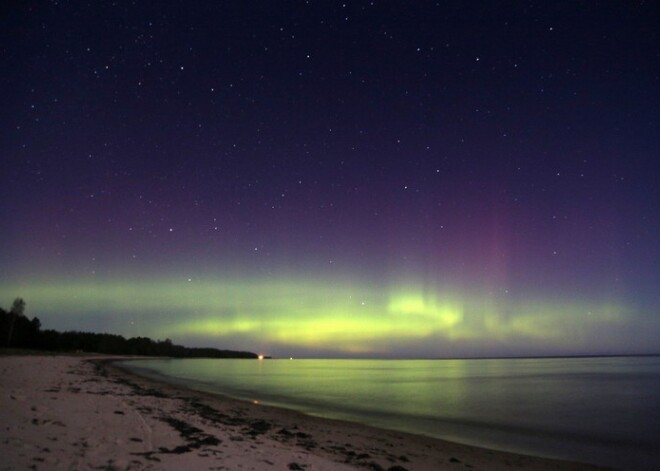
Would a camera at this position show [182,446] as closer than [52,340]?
Yes

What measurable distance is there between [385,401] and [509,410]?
861cm

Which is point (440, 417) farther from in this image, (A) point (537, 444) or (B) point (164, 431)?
(B) point (164, 431)

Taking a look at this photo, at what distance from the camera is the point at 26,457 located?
5.91m

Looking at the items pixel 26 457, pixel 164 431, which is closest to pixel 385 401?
pixel 164 431

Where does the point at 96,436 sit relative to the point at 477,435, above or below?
above

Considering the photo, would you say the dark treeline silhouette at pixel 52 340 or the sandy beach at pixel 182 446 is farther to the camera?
the dark treeline silhouette at pixel 52 340

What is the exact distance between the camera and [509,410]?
2688 centimetres

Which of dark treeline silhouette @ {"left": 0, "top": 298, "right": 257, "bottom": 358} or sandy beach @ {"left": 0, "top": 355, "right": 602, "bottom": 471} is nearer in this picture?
sandy beach @ {"left": 0, "top": 355, "right": 602, "bottom": 471}

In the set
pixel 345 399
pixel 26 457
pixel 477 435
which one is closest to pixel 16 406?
pixel 26 457

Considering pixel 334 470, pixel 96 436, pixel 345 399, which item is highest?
pixel 96 436

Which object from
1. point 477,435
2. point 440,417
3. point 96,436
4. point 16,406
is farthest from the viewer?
point 440,417

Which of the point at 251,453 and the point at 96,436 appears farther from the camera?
the point at 251,453

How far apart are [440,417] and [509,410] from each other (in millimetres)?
6551

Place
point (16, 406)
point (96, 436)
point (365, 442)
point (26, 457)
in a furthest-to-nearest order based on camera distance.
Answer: point (365, 442), point (16, 406), point (96, 436), point (26, 457)
